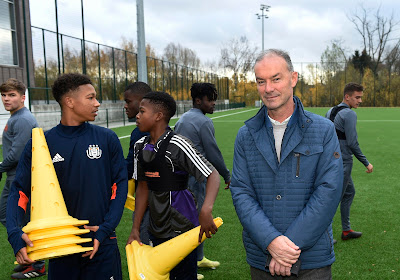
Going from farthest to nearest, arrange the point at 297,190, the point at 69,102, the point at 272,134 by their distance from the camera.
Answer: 1. the point at 69,102
2. the point at 272,134
3. the point at 297,190

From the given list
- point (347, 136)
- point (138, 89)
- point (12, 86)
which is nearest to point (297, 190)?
point (138, 89)

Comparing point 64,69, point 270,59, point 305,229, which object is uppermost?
point 64,69

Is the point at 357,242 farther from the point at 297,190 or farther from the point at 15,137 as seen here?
the point at 15,137

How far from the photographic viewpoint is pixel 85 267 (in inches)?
98.3

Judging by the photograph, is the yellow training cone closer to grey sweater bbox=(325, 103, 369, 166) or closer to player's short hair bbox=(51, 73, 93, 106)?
player's short hair bbox=(51, 73, 93, 106)

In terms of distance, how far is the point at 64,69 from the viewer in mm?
24344

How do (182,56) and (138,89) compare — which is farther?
(182,56)

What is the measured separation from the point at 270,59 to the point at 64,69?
79.4 feet

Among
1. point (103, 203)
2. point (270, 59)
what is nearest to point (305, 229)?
point (270, 59)

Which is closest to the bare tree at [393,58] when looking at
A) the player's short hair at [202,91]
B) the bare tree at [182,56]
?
the bare tree at [182,56]

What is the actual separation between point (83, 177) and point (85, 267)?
577mm

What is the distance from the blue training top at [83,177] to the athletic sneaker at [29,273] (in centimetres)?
212

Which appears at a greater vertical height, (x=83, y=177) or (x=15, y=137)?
(x=15, y=137)

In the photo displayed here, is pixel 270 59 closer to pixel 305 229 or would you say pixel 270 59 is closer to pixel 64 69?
pixel 305 229
